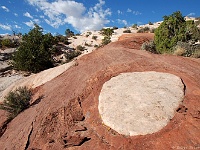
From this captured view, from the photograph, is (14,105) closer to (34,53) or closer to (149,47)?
(149,47)

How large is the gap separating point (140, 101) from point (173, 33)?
34.9 ft

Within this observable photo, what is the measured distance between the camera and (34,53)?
84.7 feet

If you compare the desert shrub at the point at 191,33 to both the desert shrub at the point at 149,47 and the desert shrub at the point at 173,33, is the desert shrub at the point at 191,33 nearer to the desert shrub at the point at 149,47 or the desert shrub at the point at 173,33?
the desert shrub at the point at 173,33

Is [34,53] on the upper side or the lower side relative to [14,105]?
upper

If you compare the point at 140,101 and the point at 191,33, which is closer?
the point at 140,101

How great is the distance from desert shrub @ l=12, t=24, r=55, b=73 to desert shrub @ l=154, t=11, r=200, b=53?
13.5m

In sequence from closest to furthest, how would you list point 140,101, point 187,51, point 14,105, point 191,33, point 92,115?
Answer: point 140,101 → point 92,115 → point 14,105 → point 187,51 → point 191,33

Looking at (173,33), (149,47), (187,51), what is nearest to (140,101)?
(187,51)

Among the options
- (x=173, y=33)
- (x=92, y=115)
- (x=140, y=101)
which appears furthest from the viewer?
(x=173, y=33)

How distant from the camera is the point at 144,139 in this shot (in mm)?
6742

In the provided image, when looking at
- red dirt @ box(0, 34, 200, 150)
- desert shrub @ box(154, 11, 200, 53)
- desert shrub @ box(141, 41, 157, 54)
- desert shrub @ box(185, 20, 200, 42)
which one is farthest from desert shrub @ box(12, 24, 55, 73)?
desert shrub @ box(185, 20, 200, 42)

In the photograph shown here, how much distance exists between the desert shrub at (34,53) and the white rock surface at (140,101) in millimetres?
16961

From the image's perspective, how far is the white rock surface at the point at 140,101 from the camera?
7.23m

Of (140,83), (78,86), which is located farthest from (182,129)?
(78,86)
